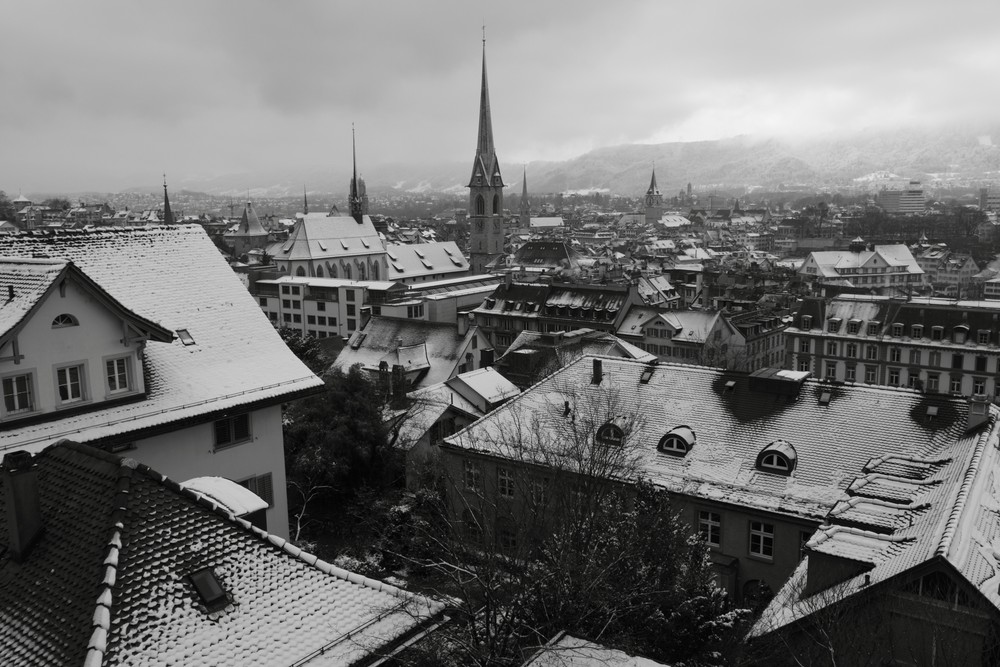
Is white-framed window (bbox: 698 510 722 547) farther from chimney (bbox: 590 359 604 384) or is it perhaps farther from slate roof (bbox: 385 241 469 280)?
slate roof (bbox: 385 241 469 280)

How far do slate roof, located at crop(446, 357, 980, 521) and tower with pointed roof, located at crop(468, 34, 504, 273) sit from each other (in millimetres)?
105406

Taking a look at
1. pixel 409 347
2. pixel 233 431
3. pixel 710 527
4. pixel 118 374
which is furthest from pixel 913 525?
pixel 409 347

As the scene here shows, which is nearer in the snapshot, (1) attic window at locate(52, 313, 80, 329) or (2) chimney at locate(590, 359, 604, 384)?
(1) attic window at locate(52, 313, 80, 329)

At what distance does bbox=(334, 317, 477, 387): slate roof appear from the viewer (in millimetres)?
53344

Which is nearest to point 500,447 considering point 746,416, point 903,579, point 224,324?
point 746,416

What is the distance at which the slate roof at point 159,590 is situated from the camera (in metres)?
9.82

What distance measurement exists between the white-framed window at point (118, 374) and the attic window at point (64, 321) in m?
1.15

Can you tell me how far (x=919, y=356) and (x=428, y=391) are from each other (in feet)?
140

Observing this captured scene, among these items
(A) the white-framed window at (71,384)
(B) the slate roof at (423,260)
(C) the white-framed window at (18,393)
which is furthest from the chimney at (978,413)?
(B) the slate roof at (423,260)

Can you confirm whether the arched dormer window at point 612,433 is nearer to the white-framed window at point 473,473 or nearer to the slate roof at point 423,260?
the white-framed window at point 473,473

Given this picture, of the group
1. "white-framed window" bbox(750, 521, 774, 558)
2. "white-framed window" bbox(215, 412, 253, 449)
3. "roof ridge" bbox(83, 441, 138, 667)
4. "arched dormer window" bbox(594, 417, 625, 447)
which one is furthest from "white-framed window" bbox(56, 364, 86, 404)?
"white-framed window" bbox(750, 521, 774, 558)

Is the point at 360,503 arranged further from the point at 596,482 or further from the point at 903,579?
the point at 903,579

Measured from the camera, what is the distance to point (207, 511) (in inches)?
471

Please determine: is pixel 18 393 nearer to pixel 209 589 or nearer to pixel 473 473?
pixel 209 589
